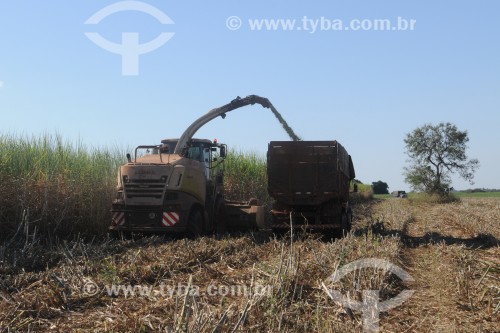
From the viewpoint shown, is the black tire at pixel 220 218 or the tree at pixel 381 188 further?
the tree at pixel 381 188

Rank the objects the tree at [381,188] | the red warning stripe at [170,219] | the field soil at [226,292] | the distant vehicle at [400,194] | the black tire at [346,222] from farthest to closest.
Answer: the tree at [381,188]
the distant vehicle at [400,194]
the black tire at [346,222]
the red warning stripe at [170,219]
the field soil at [226,292]

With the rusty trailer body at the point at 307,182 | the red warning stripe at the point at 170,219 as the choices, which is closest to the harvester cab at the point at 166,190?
the red warning stripe at the point at 170,219

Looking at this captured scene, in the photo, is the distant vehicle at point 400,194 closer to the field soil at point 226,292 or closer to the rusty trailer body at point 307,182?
the rusty trailer body at point 307,182

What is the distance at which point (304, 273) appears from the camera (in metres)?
7.03

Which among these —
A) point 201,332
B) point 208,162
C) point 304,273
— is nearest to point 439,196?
point 208,162

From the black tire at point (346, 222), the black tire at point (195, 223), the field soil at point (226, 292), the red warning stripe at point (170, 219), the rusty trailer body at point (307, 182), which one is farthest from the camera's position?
the black tire at point (346, 222)

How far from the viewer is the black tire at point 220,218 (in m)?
14.5

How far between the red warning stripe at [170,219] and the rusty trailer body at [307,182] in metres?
2.72

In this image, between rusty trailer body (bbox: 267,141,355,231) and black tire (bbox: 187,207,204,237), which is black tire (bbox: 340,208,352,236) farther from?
black tire (bbox: 187,207,204,237)

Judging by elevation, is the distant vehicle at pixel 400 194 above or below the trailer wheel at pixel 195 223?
below

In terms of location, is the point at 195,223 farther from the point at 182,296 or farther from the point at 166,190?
the point at 182,296

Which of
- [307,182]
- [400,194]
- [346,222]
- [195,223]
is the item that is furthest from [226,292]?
[400,194]

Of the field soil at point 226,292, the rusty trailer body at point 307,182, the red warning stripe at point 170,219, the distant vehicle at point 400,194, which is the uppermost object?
the rusty trailer body at point 307,182

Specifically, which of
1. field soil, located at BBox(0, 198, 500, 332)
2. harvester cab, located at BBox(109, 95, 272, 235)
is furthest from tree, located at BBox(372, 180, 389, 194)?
field soil, located at BBox(0, 198, 500, 332)
